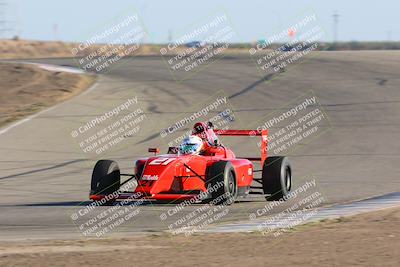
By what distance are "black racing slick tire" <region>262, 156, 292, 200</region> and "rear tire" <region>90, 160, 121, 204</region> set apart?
2631mm

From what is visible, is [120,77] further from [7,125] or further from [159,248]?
[159,248]

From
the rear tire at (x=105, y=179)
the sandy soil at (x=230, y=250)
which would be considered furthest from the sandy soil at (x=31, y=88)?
the sandy soil at (x=230, y=250)

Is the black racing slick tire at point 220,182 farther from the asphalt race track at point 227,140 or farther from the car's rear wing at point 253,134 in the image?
the car's rear wing at point 253,134

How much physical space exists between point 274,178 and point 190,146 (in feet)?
5.22

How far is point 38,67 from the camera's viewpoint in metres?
46.9

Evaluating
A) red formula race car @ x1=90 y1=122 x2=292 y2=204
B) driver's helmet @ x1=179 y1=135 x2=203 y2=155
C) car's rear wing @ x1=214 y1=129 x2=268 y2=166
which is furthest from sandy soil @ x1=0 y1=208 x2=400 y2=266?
car's rear wing @ x1=214 y1=129 x2=268 y2=166

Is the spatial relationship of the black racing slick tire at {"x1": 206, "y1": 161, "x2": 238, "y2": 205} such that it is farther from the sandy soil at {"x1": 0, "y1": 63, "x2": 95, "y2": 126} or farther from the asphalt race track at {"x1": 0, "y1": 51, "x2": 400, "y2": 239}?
the sandy soil at {"x1": 0, "y1": 63, "x2": 95, "y2": 126}

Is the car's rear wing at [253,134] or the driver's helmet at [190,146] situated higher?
the driver's helmet at [190,146]

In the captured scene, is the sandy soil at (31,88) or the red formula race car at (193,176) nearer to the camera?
the red formula race car at (193,176)

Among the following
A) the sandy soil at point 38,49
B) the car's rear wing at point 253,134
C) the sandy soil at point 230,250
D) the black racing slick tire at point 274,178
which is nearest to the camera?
the sandy soil at point 230,250

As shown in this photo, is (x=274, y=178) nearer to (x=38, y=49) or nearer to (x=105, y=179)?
(x=105, y=179)

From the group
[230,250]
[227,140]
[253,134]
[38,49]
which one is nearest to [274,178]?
[253,134]

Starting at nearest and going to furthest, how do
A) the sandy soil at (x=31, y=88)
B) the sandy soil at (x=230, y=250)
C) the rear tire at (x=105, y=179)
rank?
the sandy soil at (x=230, y=250) < the rear tire at (x=105, y=179) < the sandy soil at (x=31, y=88)

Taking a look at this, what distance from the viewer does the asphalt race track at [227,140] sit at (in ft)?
52.6
